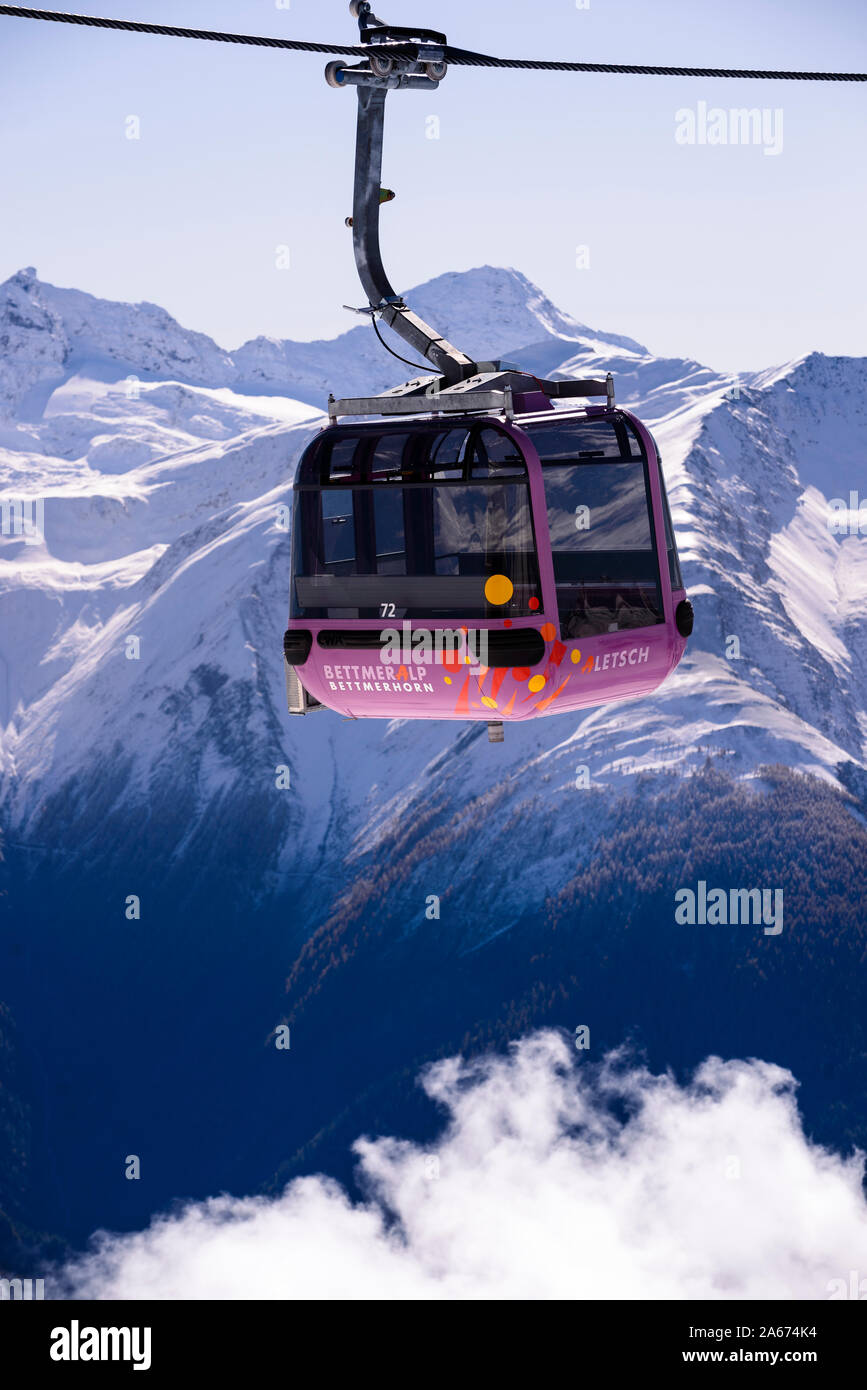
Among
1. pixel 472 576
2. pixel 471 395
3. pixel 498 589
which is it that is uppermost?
pixel 471 395

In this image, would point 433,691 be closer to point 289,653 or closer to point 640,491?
point 289,653

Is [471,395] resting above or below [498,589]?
above

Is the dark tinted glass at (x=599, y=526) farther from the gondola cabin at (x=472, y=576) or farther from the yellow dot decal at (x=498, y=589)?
the yellow dot decal at (x=498, y=589)

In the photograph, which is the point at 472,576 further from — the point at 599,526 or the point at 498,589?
the point at 599,526

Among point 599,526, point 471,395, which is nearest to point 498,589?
point 471,395

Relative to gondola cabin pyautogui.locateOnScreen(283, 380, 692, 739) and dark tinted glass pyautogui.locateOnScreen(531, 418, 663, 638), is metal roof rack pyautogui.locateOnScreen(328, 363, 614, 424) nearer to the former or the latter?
gondola cabin pyautogui.locateOnScreen(283, 380, 692, 739)

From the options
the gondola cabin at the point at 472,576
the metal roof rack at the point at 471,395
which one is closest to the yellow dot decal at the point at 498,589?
the gondola cabin at the point at 472,576

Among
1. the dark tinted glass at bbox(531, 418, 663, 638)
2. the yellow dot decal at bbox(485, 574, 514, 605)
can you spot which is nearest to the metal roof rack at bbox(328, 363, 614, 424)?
the dark tinted glass at bbox(531, 418, 663, 638)
